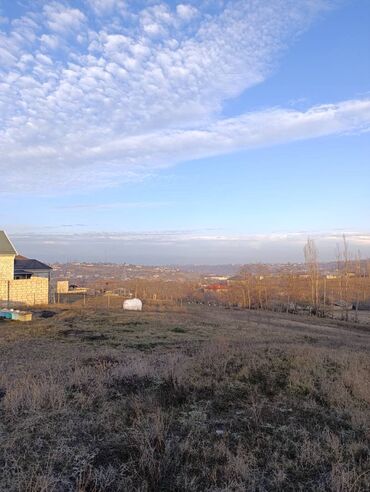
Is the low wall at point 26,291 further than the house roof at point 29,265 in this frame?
No

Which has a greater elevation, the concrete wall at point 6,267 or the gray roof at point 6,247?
the gray roof at point 6,247

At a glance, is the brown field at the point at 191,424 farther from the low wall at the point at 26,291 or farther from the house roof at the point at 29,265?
the house roof at the point at 29,265

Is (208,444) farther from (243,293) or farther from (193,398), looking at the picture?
(243,293)

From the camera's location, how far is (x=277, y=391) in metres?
6.34

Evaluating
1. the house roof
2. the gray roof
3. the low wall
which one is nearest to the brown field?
the low wall

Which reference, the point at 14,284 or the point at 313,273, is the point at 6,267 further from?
the point at 313,273

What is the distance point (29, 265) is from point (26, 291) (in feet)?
16.2

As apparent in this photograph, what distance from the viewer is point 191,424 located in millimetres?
4852

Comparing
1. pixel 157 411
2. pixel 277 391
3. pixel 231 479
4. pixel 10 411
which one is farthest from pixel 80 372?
pixel 231 479

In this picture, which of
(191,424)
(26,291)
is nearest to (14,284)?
(26,291)

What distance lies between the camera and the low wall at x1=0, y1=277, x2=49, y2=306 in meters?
26.5

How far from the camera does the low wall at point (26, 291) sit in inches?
1045

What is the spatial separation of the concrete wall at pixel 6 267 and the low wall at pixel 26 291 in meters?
1.57

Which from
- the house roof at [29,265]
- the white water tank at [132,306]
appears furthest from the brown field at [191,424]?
the house roof at [29,265]
